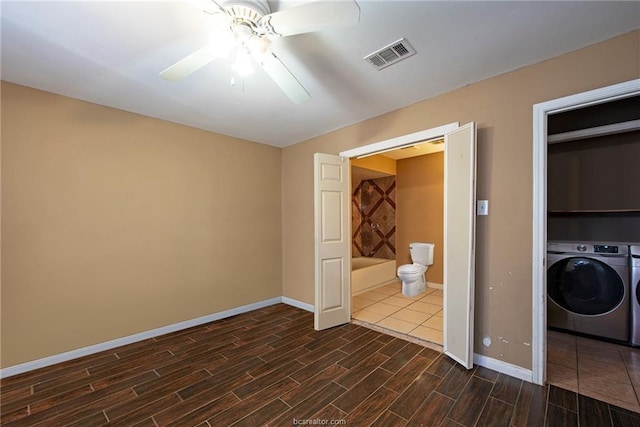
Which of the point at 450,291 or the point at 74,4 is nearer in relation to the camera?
the point at 74,4

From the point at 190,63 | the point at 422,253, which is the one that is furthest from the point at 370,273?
the point at 190,63

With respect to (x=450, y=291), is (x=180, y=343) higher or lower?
lower

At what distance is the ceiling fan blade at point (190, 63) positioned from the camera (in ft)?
4.81

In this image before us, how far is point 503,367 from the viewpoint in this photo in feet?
6.87

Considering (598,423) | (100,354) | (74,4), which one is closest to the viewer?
(74,4)

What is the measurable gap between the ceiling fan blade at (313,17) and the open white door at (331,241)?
1730 millimetres

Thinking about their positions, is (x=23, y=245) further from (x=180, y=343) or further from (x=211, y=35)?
(x=211, y=35)

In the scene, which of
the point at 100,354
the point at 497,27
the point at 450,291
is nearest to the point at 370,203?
the point at 450,291

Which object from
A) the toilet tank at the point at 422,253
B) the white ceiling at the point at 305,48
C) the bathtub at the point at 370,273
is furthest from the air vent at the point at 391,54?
the toilet tank at the point at 422,253

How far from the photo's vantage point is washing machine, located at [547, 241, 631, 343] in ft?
8.16

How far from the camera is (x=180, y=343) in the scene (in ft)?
8.95

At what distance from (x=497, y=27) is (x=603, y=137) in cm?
251

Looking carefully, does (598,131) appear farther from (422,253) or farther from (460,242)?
(422,253)

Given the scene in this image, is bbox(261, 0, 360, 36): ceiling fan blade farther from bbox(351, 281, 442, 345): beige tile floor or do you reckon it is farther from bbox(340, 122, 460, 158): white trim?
bbox(351, 281, 442, 345): beige tile floor
